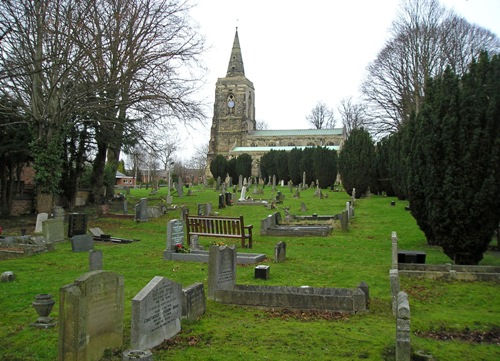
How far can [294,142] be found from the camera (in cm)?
8075

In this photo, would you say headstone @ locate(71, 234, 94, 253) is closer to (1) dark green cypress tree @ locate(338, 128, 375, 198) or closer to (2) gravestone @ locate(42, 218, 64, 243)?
(2) gravestone @ locate(42, 218, 64, 243)

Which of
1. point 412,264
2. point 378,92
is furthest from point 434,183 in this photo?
point 378,92

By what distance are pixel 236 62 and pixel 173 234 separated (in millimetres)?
80866

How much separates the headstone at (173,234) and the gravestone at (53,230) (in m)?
4.88

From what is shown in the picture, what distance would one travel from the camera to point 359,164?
32156mm

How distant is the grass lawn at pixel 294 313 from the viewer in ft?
19.6

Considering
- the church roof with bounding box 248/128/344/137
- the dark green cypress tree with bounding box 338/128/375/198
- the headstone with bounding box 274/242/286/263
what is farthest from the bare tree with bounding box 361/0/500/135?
the church roof with bounding box 248/128/344/137

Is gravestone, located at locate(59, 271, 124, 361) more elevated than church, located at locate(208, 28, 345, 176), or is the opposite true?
church, located at locate(208, 28, 345, 176)

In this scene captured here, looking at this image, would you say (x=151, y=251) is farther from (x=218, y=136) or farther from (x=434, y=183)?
(x=218, y=136)

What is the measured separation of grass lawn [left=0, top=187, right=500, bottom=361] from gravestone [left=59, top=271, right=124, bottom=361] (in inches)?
9.9

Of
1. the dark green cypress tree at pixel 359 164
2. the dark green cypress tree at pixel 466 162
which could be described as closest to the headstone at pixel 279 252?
the dark green cypress tree at pixel 466 162

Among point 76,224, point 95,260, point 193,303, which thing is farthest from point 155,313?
point 76,224

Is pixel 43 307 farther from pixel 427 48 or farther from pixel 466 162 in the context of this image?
pixel 427 48

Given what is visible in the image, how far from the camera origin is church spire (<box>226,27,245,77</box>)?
292ft
